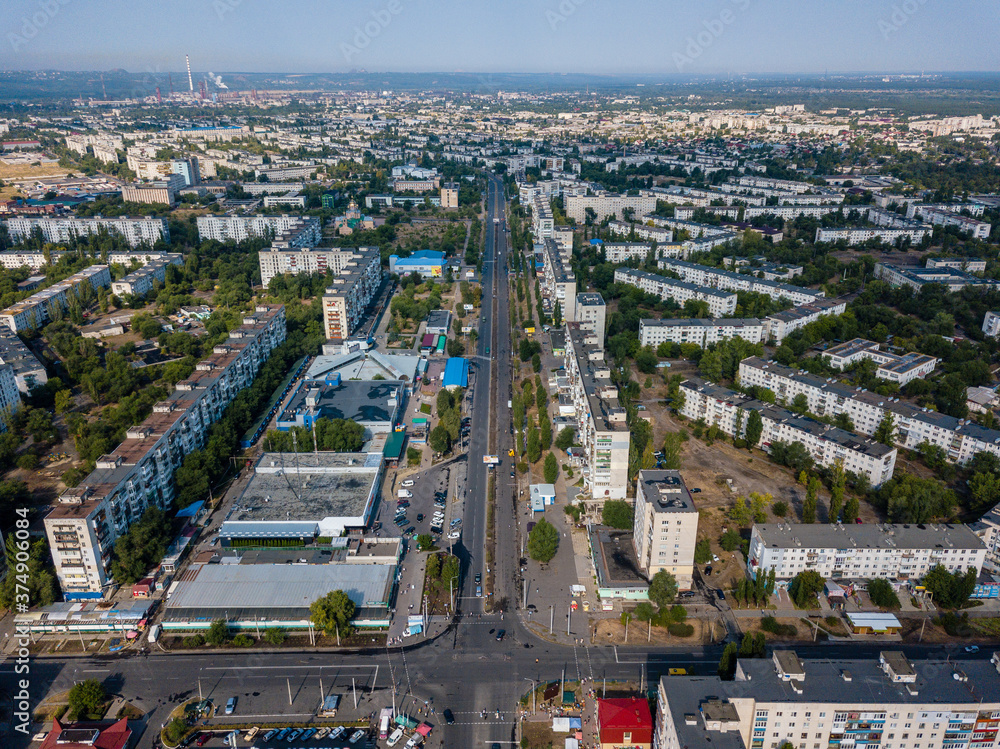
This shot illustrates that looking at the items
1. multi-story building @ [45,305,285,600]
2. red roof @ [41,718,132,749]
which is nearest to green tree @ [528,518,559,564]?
red roof @ [41,718,132,749]

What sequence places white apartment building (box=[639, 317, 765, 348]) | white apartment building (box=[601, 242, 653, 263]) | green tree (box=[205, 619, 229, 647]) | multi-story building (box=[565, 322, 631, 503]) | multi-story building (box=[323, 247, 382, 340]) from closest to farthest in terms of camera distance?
green tree (box=[205, 619, 229, 647]) → multi-story building (box=[565, 322, 631, 503]) → white apartment building (box=[639, 317, 765, 348]) → multi-story building (box=[323, 247, 382, 340]) → white apartment building (box=[601, 242, 653, 263])

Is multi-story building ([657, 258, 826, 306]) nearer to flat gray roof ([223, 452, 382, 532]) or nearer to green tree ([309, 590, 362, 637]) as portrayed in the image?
flat gray roof ([223, 452, 382, 532])

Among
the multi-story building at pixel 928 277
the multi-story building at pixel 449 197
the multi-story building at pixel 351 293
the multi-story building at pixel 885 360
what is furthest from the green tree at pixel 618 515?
the multi-story building at pixel 449 197

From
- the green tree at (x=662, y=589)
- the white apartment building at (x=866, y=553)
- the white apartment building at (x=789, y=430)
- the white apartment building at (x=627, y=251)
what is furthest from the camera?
the white apartment building at (x=627, y=251)

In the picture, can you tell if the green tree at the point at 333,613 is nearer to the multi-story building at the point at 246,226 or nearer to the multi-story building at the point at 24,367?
the multi-story building at the point at 24,367

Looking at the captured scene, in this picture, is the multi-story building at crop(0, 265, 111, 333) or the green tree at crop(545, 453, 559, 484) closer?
the green tree at crop(545, 453, 559, 484)

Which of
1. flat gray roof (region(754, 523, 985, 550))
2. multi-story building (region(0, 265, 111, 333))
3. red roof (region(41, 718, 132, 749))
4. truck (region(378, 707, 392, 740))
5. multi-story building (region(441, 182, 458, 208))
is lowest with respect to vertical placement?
truck (region(378, 707, 392, 740))
